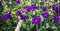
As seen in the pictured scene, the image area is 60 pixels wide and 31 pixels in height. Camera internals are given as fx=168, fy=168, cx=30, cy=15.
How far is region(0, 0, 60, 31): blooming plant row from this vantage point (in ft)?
5.55

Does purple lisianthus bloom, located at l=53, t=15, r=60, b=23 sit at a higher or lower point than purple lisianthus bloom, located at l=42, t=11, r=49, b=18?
lower

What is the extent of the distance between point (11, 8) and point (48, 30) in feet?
1.89

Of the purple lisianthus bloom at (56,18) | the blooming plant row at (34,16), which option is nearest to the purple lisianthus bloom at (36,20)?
the blooming plant row at (34,16)

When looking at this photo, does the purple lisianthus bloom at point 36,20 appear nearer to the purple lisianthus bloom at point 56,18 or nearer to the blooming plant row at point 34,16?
the blooming plant row at point 34,16

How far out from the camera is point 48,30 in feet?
5.63

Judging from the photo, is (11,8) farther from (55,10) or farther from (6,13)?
(55,10)

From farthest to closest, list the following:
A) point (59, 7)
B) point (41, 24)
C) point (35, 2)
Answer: point (35, 2)
point (59, 7)
point (41, 24)

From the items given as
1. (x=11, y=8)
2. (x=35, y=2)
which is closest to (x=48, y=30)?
(x=35, y=2)

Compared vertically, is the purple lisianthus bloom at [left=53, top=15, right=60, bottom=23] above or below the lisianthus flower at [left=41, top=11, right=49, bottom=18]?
below

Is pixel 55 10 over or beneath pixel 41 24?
over

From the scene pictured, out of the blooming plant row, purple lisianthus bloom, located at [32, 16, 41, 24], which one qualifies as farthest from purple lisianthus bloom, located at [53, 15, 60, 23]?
purple lisianthus bloom, located at [32, 16, 41, 24]

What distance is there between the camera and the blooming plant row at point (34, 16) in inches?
66.6

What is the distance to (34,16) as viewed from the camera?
69.0 inches

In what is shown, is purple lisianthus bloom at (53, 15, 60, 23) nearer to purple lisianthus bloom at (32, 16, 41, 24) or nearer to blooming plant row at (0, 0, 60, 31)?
blooming plant row at (0, 0, 60, 31)
